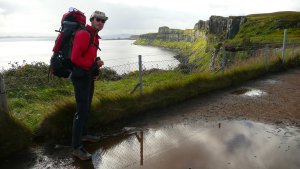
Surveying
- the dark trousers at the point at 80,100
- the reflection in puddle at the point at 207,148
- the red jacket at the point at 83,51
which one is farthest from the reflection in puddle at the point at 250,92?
the red jacket at the point at 83,51

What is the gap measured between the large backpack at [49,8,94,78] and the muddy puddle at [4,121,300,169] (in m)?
1.62

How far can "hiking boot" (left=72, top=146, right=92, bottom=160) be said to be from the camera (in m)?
4.60

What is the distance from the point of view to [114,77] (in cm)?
1505

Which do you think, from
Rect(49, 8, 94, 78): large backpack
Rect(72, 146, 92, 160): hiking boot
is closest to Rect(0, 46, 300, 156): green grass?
Rect(72, 146, 92, 160): hiking boot

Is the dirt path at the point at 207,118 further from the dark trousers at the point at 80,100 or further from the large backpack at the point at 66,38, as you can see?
the large backpack at the point at 66,38

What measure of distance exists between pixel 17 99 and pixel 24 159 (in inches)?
166

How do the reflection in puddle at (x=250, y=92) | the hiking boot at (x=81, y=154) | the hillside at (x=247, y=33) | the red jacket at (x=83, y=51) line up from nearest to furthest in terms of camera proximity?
the red jacket at (x=83, y=51)
the hiking boot at (x=81, y=154)
the reflection in puddle at (x=250, y=92)
the hillside at (x=247, y=33)

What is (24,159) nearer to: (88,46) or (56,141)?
(56,141)

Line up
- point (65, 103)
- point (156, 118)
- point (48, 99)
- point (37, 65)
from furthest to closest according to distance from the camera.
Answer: point (37, 65), point (48, 99), point (156, 118), point (65, 103)

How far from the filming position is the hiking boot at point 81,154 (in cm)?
460

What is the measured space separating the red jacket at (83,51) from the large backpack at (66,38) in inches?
4.5

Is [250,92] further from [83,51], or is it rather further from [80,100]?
[83,51]

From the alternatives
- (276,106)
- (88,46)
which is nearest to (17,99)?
(88,46)

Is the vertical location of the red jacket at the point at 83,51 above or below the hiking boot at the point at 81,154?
above
